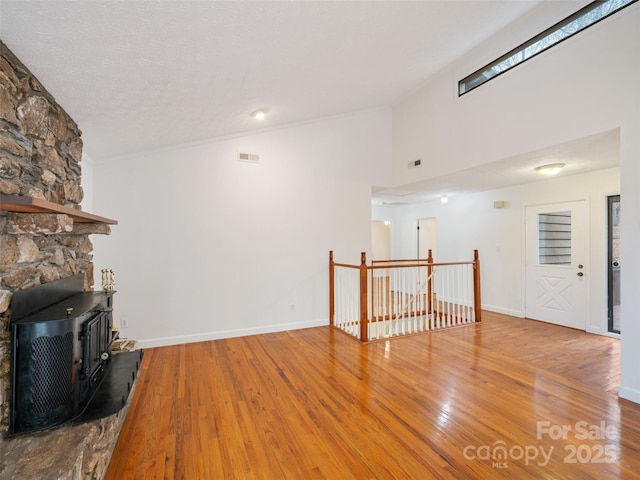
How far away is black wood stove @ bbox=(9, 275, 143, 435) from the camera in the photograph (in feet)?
5.73

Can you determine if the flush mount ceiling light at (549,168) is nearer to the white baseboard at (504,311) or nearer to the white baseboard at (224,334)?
the white baseboard at (504,311)

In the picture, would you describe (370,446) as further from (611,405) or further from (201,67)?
(201,67)

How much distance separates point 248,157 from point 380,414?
3.73m

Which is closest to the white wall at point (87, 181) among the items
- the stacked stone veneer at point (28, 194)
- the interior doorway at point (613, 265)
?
the stacked stone veneer at point (28, 194)

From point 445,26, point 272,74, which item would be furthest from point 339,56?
point 445,26

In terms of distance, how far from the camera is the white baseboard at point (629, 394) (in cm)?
263

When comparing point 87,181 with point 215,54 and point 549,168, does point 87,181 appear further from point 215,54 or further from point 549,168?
point 549,168

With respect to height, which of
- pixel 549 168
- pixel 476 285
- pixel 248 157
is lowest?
pixel 476 285

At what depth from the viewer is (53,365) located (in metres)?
1.83

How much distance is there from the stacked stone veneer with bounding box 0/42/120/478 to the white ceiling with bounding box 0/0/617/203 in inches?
6.6

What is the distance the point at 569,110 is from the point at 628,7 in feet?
2.80

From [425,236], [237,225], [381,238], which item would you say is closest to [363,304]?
[237,225]

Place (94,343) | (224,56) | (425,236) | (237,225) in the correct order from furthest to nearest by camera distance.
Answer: (425,236)
(237,225)
(224,56)
(94,343)

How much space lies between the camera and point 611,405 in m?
2.60
